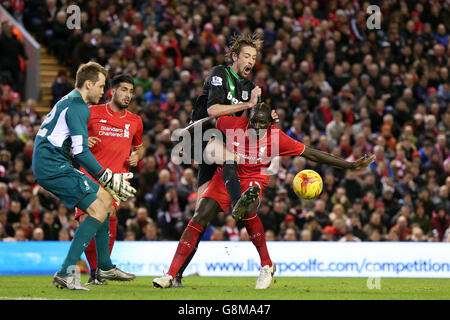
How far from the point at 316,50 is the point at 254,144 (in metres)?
11.6

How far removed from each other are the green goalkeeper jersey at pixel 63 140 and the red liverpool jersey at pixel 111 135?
131cm

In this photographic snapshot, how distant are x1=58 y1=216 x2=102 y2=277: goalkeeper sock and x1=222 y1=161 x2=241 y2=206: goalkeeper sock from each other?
1454 mm

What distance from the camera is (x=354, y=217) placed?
51.2 feet

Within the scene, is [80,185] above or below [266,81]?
below

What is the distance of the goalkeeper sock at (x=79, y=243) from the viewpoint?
8.20 metres

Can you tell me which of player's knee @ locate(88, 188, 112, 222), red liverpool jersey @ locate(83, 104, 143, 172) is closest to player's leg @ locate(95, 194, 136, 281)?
red liverpool jersey @ locate(83, 104, 143, 172)

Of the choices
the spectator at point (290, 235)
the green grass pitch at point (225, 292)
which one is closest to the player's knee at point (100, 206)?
the green grass pitch at point (225, 292)

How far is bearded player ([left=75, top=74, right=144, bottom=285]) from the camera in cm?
963

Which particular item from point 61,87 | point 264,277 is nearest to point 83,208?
point 264,277

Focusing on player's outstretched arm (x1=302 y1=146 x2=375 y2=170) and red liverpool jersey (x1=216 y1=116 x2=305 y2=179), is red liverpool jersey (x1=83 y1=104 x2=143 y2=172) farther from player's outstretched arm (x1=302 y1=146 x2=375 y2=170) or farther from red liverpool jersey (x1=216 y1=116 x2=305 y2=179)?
player's outstretched arm (x1=302 y1=146 x2=375 y2=170)

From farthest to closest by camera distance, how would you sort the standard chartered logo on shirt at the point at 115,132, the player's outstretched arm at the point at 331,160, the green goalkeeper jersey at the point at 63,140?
1. the standard chartered logo on shirt at the point at 115,132
2. the player's outstretched arm at the point at 331,160
3. the green goalkeeper jersey at the point at 63,140

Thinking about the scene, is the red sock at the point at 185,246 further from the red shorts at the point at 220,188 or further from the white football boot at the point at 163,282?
the red shorts at the point at 220,188

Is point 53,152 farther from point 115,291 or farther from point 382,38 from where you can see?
point 382,38

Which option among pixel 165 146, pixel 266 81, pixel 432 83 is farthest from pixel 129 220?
pixel 432 83
